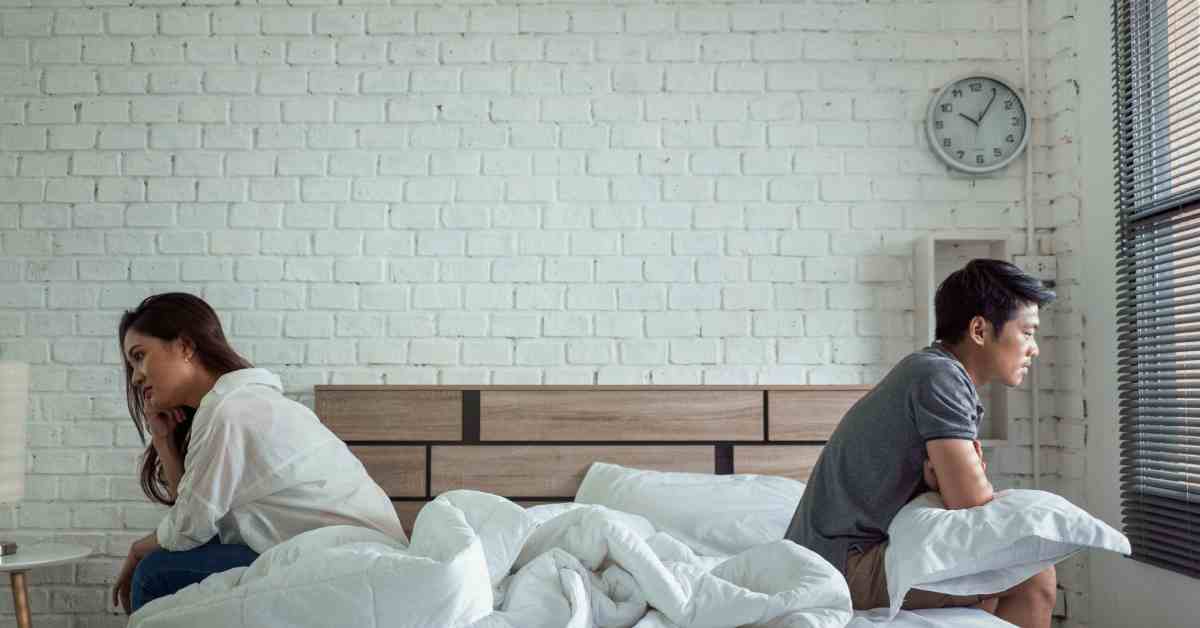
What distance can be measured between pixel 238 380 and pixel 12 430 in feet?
3.89

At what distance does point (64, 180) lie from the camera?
11.2ft

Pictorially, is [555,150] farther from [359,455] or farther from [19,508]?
[19,508]

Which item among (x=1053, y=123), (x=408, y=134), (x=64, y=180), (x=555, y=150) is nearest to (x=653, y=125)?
(x=555, y=150)

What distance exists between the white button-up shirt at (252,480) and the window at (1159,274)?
6.73 feet

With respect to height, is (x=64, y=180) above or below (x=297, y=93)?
below

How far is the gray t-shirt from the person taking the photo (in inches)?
78.2

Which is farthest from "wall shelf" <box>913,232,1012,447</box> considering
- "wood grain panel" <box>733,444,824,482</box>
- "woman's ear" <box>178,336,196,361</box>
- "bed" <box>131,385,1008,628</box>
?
"woman's ear" <box>178,336,196,361</box>

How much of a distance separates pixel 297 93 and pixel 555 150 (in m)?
0.89

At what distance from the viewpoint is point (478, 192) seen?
3.43 metres

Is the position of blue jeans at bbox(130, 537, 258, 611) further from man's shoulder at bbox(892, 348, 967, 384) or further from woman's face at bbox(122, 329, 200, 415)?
man's shoulder at bbox(892, 348, 967, 384)

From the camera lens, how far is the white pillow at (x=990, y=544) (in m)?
1.73

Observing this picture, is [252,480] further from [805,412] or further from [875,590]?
[805,412]

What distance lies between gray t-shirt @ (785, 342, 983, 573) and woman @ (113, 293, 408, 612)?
97 centimetres

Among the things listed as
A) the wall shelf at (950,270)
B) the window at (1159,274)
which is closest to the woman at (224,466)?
the wall shelf at (950,270)
